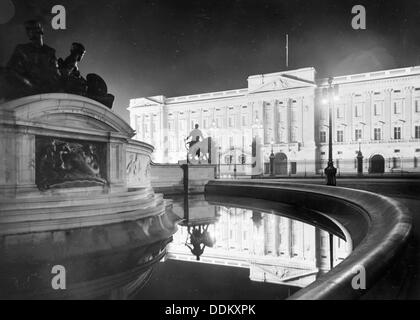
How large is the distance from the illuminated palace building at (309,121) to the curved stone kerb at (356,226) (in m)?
29.9

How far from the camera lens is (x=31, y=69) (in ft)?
23.2

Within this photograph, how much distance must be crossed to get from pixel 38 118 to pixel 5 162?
1.08m

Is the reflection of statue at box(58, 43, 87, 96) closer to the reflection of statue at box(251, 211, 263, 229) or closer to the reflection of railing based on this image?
the reflection of statue at box(251, 211, 263, 229)

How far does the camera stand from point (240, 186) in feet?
54.2

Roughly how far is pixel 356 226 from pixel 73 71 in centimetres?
715

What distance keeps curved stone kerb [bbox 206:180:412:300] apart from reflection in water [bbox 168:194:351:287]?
66 centimetres

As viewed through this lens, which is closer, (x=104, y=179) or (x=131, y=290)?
(x=131, y=290)

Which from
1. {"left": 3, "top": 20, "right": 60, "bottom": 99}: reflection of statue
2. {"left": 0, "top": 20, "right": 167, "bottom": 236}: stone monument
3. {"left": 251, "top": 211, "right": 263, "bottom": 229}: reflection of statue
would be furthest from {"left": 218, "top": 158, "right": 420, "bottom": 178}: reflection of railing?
{"left": 3, "top": 20, "right": 60, "bottom": 99}: reflection of statue

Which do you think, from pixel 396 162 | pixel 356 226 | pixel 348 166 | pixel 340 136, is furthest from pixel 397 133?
pixel 356 226

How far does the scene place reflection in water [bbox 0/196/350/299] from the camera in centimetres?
429
